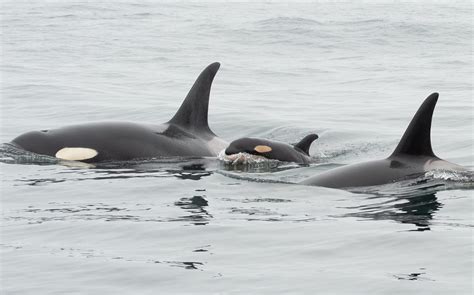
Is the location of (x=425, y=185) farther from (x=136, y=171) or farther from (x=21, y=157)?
(x=21, y=157)

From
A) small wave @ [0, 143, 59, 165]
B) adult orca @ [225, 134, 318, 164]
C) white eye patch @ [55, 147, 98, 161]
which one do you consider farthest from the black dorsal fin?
small wave @ [0, 143, 59, 165]

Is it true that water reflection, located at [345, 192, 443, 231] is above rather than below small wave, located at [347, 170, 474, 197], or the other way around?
below

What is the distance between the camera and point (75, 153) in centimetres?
1328

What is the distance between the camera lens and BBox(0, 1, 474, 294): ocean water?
7809 mm

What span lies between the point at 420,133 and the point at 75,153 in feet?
15.5

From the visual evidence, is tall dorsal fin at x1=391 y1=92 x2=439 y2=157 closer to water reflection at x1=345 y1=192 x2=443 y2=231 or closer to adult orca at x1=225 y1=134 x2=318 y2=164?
water reflection at x1=345 y1=192 x2=443 y2=231

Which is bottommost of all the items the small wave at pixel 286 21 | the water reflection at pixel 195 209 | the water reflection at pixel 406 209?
the water reflection at pixel 195 209

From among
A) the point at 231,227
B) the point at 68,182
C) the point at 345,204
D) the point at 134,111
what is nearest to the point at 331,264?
the point at 231,227

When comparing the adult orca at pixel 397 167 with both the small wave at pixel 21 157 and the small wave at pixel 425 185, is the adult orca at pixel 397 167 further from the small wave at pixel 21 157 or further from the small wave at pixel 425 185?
the small wave at pixel 21 157

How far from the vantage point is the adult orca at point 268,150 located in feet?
44.7

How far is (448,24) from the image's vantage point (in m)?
45.3

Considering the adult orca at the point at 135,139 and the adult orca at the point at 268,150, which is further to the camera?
the adult orca at the point at 268,150

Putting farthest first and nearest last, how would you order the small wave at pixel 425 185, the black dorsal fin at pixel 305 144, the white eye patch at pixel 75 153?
the black dorsal fin at pixel 305 144
the white eye patch at pixel 75 153
the small wave at pixel 425 185

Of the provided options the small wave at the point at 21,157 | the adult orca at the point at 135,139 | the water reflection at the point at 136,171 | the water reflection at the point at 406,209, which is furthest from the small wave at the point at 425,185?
the small wave at the point at 21,157
